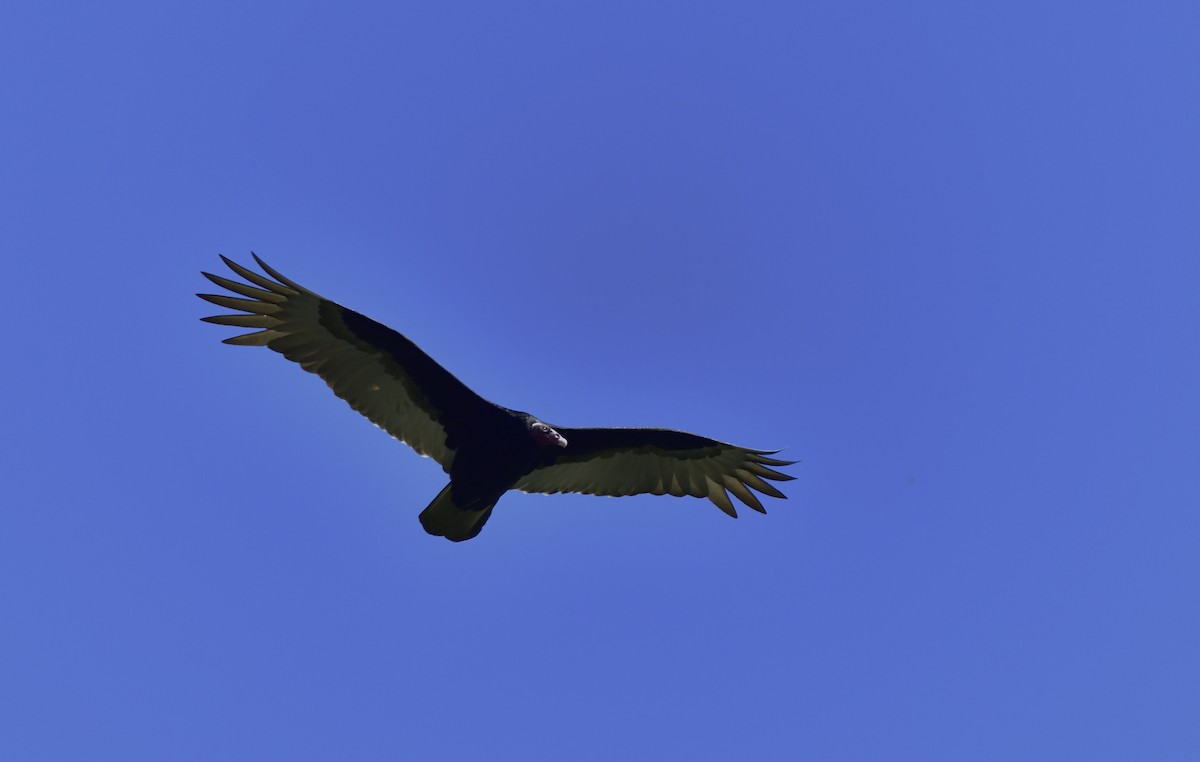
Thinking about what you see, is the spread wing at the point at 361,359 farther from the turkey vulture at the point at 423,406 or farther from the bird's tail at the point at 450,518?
the bird's tail at the point at 450,518

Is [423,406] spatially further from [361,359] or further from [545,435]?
[545,435]

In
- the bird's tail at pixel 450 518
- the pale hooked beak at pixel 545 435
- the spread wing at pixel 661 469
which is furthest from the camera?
the spread wing at pixel 661 469

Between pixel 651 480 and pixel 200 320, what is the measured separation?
15.2ft

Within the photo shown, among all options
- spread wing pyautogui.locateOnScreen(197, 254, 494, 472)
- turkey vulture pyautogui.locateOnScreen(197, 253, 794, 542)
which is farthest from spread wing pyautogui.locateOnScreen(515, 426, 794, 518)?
spread wing pyautogui.locateOnScreen(197, 254, 494, 472)

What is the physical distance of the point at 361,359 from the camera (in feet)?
36.9

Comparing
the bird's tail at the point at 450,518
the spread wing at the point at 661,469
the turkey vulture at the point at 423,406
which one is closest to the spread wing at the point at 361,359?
the turkey vulture at the point at 423,406

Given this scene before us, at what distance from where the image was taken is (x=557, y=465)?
11.8m

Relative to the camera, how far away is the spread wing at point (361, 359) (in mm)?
10922

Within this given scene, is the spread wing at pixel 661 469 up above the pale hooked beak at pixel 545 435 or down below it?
above

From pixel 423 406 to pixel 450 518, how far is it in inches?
43.3

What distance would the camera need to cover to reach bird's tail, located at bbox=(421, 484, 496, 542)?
11.1 metres

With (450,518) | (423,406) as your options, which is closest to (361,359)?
(423,406)

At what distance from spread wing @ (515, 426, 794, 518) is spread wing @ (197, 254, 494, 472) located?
3.42 ft

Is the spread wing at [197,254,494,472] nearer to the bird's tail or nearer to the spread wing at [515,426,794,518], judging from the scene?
the bird's tail
